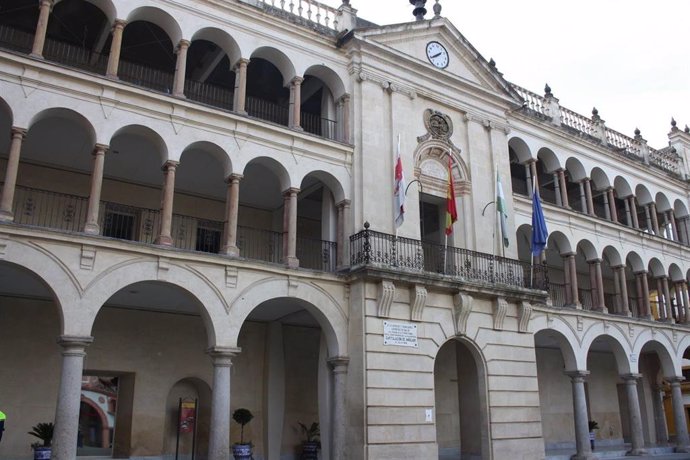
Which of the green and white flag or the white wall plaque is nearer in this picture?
the white wall plaque

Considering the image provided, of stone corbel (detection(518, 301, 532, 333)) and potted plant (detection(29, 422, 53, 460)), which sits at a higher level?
stone corbel (detection(518, 301, 532, 333))

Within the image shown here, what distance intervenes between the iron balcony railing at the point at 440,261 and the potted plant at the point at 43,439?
790 cm

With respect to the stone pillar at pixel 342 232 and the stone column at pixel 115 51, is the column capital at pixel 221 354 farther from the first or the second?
the stone column at pixel 115 51

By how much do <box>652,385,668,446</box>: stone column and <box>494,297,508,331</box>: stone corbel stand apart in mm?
14307

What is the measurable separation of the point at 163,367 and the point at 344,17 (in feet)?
36.8

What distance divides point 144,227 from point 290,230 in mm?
4245

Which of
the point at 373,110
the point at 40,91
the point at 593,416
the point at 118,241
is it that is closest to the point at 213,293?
the point at 118,241

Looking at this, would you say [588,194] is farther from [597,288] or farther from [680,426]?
[680,426]

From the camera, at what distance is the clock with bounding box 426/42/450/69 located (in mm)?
20484

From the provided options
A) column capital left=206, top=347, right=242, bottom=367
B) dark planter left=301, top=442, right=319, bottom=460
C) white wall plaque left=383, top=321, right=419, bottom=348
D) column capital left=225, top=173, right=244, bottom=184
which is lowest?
dark planter left=301, top=442, right=319, bottom=460

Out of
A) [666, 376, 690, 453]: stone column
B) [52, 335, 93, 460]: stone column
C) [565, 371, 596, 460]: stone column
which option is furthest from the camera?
[666, 376, 690, 453]: stone column

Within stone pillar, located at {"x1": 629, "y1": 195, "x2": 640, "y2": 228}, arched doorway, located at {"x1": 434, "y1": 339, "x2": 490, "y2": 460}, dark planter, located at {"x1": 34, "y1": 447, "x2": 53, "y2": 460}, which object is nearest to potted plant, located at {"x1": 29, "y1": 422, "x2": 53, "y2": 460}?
dark planter, located at {"x1": 34, "y1": 447, "x2": 53, "y2": 460}

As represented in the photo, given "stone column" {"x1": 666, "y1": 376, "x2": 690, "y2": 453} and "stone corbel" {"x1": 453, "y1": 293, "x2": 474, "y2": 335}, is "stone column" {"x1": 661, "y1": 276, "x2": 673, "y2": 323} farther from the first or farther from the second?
"stone corbel" {"x1": 453, "y1": 293, "x2": 474, "y2": 335}

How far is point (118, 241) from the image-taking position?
45.2 ft
